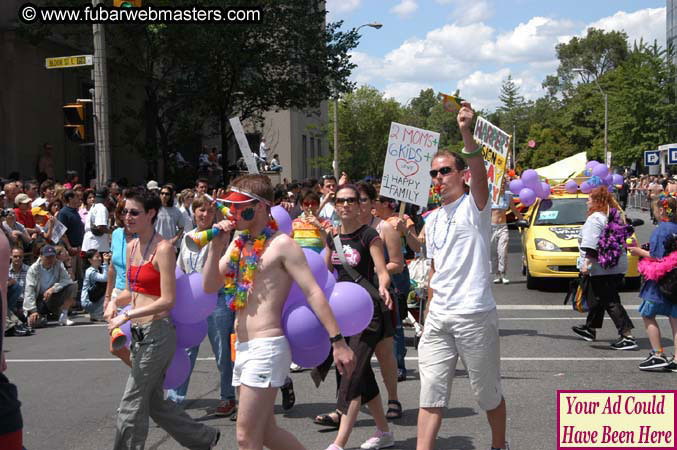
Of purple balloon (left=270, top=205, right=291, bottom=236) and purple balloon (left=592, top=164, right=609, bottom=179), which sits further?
purple balloon (left=592, top=164, right=609, bottom=179)

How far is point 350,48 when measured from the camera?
94.4ft

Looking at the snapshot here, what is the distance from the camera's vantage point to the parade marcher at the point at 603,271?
9586 mm

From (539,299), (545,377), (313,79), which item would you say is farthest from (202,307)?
(313,79)

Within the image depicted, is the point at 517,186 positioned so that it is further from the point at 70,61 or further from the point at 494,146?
the point at 70,61

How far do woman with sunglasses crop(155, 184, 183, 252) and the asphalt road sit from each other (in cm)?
167

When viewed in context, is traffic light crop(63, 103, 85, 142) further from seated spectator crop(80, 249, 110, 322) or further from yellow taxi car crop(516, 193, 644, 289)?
yellow taxi car crop(516, 193, 644, 289)

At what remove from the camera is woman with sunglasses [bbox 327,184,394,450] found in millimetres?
6078

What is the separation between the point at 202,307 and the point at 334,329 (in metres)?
1.29

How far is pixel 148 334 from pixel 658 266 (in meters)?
5.29

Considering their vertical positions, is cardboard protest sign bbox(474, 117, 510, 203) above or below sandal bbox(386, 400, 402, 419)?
above

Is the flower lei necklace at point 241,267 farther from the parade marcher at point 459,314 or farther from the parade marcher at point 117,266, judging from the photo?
the parade marcher at point 117,266

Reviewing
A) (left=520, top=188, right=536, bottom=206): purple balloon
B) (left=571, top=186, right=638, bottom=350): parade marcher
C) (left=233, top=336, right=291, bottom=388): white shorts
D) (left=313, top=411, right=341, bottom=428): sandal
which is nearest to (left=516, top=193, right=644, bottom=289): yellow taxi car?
(left=520, top=188, right=536, bottom=206): purple balloon

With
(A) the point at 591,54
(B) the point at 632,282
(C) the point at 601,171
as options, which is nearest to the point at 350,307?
(C) the point at 601,171

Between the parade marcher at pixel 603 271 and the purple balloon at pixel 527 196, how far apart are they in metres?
5.70
